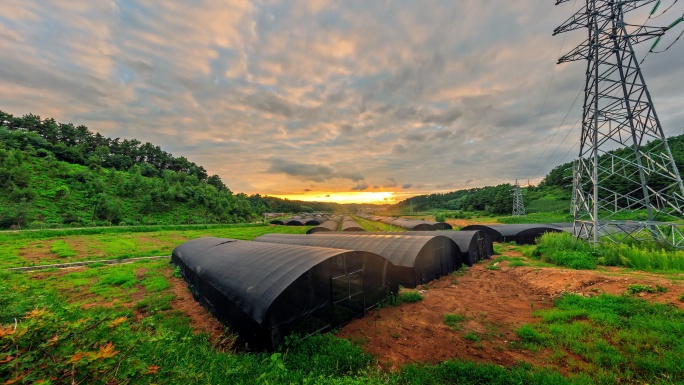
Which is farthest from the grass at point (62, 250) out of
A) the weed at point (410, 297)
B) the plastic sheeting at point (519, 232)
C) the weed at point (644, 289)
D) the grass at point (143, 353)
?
the plastic sheeting at point (519, 232)

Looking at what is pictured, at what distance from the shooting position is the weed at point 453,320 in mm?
9805

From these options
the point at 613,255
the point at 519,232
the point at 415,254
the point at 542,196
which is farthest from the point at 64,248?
the point at 542,196

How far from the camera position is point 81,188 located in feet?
189

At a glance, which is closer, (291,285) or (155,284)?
(291,285)

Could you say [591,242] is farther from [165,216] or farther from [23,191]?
[23,191]

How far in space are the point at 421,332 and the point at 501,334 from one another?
3047 millimetres

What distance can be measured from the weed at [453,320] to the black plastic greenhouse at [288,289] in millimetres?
3308

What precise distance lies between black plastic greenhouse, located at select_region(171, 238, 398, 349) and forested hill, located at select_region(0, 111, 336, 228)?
58.1m

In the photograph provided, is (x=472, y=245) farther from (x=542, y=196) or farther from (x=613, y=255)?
(x=542, y=196)

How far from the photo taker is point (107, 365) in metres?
2.94

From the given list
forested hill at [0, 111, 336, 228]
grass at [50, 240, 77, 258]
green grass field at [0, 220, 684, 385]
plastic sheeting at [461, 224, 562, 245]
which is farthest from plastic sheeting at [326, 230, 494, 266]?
forested hill at [0, 111, 336, 228]

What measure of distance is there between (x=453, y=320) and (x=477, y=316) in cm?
131

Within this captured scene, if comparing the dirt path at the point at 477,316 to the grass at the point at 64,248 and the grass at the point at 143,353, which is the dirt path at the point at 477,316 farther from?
the grass at the point at 64,248

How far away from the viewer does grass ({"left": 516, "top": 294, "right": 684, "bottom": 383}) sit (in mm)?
6402
